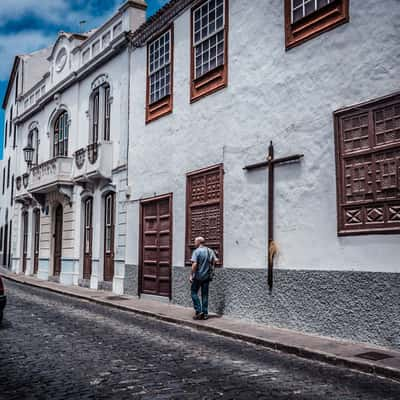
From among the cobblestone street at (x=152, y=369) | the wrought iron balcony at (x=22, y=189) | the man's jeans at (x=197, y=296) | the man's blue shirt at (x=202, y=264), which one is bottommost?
the cobblestone street at (x=152, y=369)

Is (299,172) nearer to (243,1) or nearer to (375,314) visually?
(375,314)

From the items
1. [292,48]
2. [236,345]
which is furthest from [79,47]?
[236,345]

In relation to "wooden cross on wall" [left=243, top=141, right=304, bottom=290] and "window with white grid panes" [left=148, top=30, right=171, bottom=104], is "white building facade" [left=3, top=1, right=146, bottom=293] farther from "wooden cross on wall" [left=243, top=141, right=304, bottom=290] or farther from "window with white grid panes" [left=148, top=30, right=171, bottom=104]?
"wooden cross on wall" [left=243, top=141, right=304, bottom=290]

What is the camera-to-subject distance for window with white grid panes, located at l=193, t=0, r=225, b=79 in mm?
12531

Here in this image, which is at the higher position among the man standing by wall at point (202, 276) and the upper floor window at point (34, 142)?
the upper floor window at point (34, 142)

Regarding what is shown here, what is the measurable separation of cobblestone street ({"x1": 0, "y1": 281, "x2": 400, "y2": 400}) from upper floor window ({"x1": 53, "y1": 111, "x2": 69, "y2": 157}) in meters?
12.2

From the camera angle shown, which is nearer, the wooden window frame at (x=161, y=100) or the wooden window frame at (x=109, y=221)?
the wooden window frame at (x=161, y=100)

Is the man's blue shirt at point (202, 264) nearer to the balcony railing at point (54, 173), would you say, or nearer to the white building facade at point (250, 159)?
the white building facade at point (250, 159)

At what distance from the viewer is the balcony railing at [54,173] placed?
20109mm

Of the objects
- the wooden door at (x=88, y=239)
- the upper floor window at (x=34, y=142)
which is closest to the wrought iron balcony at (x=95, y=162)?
the wooden door at (x=88, y=239)

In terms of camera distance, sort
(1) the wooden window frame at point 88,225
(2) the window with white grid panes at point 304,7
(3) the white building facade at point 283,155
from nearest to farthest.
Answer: (3) the white building facade at point 283,155 → (2) the window with white grid panes at point 304,7 → (1) the wooden window frame at point 88,225

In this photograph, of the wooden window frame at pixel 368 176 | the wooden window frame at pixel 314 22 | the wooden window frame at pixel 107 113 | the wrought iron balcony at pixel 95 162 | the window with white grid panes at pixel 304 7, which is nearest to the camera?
the wooden window frame at pixel 368 176

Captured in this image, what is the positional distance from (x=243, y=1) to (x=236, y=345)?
714 cm

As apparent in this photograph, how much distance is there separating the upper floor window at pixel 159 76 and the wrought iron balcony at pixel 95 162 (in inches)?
94.9
